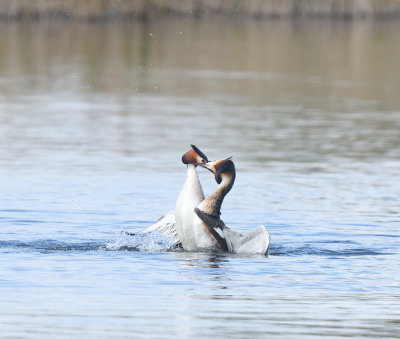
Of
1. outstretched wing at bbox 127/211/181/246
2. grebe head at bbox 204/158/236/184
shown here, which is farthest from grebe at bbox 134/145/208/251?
outstretched wing at bbox 127/211/181/246

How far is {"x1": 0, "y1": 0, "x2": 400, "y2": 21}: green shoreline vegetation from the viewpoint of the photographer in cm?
5369

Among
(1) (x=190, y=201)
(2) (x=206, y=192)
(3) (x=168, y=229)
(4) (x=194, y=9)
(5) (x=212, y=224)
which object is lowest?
(2) (x=206, y=192)

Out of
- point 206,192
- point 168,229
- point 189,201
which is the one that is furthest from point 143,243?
point 206,192

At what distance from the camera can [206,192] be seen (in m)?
16.2

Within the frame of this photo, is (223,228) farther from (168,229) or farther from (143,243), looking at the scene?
(143,243)

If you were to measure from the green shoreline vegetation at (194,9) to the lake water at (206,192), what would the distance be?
54.0 feet

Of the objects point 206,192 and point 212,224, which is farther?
point 206,192

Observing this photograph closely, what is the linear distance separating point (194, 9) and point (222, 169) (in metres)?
48.5

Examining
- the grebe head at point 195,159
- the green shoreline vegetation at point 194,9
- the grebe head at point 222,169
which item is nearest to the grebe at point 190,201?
the grebe head at point 195,159

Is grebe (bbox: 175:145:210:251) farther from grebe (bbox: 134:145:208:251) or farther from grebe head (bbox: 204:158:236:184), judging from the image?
grebe head (bbox: 204:158:236:184)

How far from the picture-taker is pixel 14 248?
39.5 ft

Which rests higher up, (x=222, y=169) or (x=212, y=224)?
(x=222, y=169)

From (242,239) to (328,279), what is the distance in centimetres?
123

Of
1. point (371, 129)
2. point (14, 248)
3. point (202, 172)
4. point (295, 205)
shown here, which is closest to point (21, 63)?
point (371, 129)
